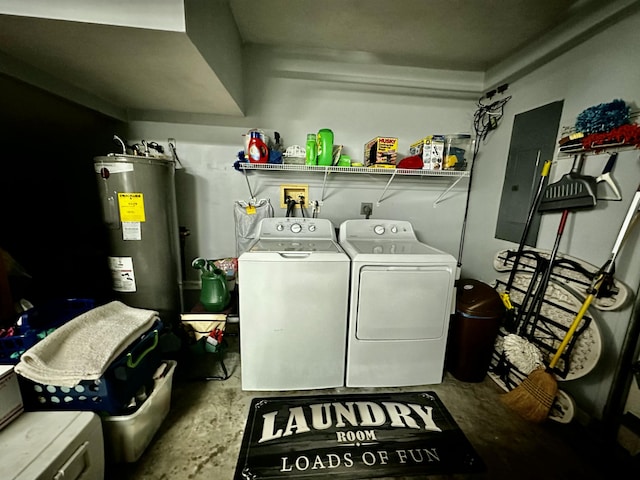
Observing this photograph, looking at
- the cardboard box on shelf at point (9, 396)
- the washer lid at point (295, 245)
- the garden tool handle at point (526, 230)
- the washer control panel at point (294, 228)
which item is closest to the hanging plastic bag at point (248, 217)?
the washer control panel at point (294, 228)

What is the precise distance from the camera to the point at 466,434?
138 centimetres

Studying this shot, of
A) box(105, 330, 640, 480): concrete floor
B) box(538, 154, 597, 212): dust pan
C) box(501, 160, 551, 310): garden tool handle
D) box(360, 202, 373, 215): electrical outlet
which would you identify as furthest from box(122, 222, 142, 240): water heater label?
box(538, 154, 597, 212): dust pan

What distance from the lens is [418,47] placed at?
6.35 feet

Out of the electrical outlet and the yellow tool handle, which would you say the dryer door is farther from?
the electrical outlet

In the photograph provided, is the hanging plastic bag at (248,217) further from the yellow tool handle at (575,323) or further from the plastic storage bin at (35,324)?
the yellow tool handle at (575,323)

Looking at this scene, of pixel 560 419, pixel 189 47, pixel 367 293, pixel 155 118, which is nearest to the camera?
pixel 189 47

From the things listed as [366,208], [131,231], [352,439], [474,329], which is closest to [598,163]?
[474,329]

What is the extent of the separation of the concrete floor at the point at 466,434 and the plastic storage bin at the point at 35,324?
2.26 feet

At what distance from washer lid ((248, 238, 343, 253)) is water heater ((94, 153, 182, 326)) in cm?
69

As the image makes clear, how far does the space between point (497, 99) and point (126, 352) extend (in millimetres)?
3233

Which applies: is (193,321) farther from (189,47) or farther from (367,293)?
(189,47)

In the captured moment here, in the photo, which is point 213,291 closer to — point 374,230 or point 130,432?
point 130,432

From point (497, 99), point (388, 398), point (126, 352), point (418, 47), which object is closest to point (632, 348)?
point (388, 398)

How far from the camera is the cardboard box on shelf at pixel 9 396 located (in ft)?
2.99
